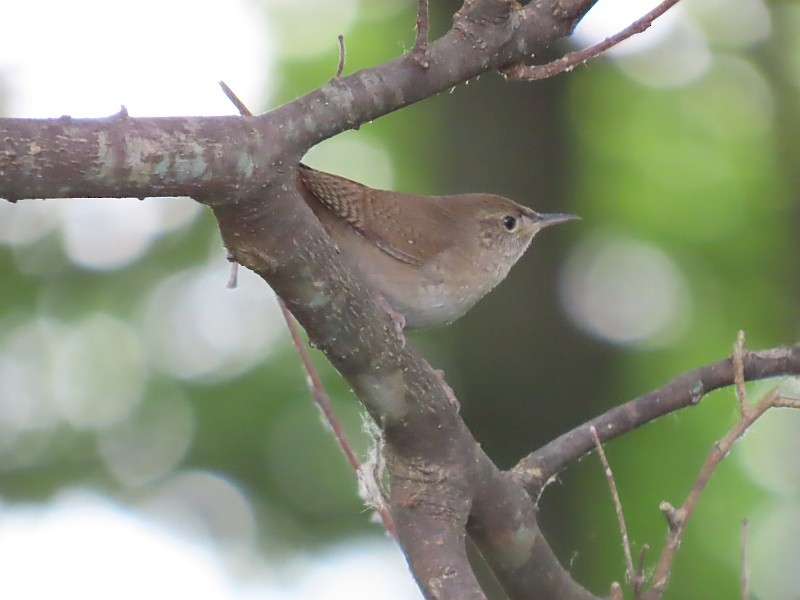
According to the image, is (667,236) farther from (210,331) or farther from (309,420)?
(210,331)

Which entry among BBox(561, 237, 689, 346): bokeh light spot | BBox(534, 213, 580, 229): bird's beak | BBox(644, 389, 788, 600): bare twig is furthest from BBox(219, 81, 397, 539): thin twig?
BBox(561, 237, 689, 346): bokeh light spot

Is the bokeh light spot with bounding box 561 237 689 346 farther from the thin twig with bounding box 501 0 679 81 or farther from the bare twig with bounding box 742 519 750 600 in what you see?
the thin twig with bounding box 501 0 679 81

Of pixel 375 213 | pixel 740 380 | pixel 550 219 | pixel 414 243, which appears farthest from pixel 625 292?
pixel 740 380

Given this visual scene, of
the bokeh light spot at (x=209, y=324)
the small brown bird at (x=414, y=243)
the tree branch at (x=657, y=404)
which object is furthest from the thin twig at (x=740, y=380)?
the bokeh light spot at (x=209, y=324)

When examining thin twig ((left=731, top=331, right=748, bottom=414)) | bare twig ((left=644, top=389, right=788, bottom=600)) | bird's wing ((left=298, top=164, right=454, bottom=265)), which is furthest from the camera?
bird's wing ((left=298, top=164, right=454, bottom=265))

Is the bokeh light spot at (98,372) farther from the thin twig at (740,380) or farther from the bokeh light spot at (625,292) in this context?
the thin twig at (740,380)

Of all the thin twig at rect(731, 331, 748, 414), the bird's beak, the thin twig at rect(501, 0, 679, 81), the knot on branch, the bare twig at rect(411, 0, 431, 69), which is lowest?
the thin twig at rect(731, 331, 748, 414)

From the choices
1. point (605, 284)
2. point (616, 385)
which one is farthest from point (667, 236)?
point (616, 385)
